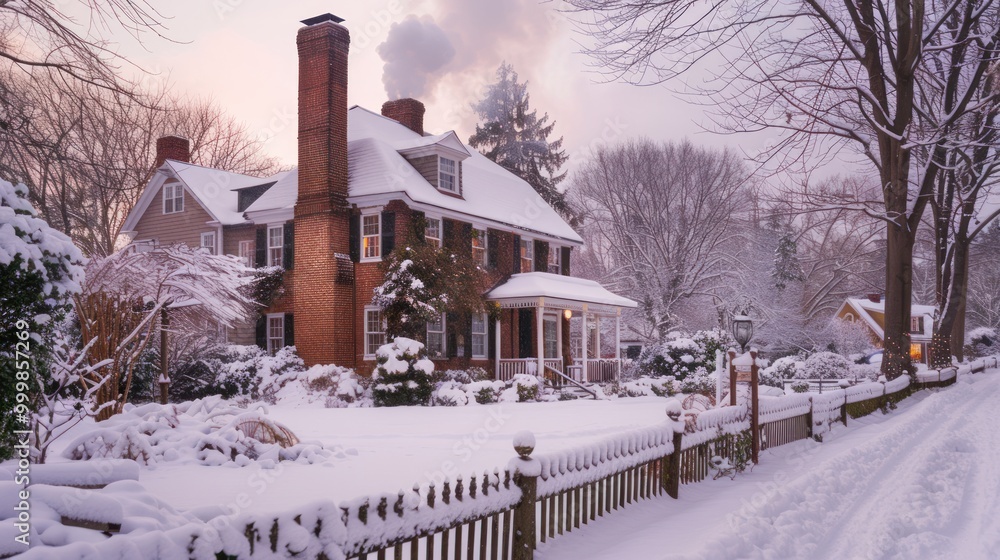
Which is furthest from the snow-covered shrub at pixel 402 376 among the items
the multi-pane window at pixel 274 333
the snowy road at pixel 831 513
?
the snowy road at pixel 831 513

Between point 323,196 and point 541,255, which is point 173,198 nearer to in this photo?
point 323,196

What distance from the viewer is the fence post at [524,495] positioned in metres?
5.59

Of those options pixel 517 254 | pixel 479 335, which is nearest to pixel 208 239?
pixel 479 335

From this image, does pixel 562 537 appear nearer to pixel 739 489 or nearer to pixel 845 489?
pixel 739 489

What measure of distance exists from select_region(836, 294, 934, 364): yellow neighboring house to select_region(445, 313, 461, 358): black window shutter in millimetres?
38413

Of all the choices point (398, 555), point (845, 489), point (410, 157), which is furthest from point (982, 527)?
point (410, 157)

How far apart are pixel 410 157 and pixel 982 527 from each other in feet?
73.1

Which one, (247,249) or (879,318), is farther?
(879,318)

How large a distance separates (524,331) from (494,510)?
23798 mm

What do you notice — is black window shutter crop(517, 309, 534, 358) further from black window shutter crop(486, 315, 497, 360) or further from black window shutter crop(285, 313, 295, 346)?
black window shutter crop(285, 313, 295, 346)

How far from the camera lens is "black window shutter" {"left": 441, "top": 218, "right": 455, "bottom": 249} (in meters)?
25.2

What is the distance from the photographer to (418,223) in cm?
2366

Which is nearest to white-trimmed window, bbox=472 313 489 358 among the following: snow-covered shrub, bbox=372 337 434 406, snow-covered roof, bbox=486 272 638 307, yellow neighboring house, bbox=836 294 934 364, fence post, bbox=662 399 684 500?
snow-covered roof, bbox=486 272 638 307

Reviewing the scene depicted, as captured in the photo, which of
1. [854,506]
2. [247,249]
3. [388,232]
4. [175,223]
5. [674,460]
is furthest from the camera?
[175,223]
